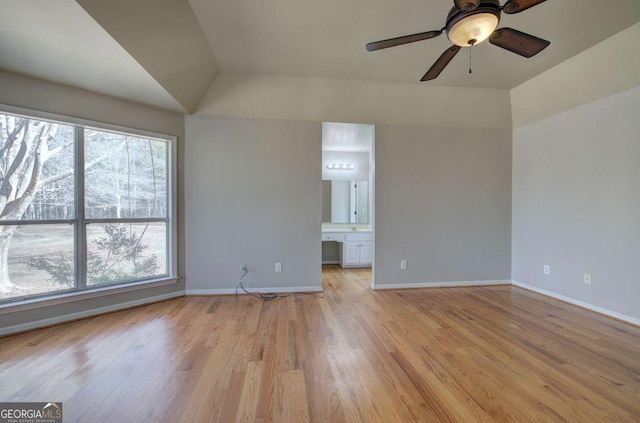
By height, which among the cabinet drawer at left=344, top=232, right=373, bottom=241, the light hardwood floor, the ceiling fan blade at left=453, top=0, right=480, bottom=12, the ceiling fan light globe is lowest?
the light hardwood floor

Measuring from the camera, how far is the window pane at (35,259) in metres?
2.41

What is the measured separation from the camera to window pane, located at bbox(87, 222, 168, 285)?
2879 mm

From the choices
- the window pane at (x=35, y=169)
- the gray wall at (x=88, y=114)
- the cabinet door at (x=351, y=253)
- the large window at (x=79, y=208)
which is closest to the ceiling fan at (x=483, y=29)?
the gray wall at (x=88, y=114)

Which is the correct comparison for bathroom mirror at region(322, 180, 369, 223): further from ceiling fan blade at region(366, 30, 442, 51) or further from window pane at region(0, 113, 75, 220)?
window pane at region(0, 113, 75, 220)

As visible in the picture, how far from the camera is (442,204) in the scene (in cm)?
396

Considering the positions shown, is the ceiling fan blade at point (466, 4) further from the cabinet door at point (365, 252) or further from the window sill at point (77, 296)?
the cabinet door at point (365, 252)

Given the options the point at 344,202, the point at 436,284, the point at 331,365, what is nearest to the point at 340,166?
the point at 344,202

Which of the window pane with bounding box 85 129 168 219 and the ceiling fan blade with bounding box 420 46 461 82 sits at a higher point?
the ceiling fan blade with bounding box 420 46 461 82

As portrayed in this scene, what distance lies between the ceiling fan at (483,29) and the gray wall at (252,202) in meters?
2.07

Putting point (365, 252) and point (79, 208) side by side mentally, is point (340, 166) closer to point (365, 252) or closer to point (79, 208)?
point (365, 252)

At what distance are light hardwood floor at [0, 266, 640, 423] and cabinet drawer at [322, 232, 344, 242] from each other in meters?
2.03

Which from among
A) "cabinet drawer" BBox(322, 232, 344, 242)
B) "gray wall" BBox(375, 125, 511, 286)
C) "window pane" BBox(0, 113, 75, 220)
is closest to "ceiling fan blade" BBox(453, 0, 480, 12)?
"gray wall" BBox(375, 125, 511, 286)

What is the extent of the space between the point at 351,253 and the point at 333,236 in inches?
21.5

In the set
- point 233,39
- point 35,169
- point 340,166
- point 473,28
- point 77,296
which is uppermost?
point 233,39
